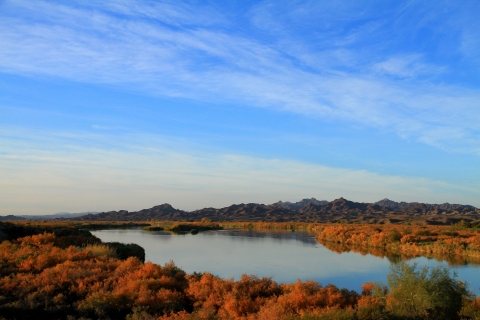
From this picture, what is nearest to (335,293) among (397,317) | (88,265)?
(397,317)

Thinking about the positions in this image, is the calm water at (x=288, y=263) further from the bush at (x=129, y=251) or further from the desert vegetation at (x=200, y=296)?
the desert vegetation at (x=200, y=296)

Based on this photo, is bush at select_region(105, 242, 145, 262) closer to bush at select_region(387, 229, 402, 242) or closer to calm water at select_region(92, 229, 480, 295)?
calm water at select_region(92, 229, 480, 295)

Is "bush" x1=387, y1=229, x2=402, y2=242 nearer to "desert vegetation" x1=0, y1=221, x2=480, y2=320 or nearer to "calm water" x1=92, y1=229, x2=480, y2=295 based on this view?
"calm water" x1=92, y1=229, x2=480, y2=295

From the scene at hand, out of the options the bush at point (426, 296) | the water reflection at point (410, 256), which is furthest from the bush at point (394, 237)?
the bush at point (426, 296)

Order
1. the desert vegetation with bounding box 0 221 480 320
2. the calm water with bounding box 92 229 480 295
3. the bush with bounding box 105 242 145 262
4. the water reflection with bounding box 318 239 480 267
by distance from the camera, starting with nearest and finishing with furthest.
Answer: the desert vegetation with bounding box 0 221 480 320, the calm water with bounding box 92 229 480 295, the bush with bounding box 105 242 145 262, the water reflection with bounding box 318 239 480 267

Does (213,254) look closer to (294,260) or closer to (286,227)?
(294,260)

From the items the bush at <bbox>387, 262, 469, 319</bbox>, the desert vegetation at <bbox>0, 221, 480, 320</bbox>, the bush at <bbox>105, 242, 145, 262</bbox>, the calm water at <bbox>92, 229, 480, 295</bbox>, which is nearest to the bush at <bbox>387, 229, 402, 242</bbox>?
the calm water at <bbox>92, 229, 480, 295</bbox>

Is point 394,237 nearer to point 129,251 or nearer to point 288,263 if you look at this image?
point 288,263

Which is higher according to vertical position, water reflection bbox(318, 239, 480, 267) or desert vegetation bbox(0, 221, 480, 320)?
desert vegetation bbox(0, 221, 480, 320)

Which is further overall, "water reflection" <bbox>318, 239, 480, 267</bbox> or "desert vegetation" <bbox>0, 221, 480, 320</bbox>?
"water reflection" <bbox>318, 239, 480, 267</bbox>

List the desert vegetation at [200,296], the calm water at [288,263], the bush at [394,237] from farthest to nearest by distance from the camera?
the bush at [394,237], the calm water at [288,263], the desert vegetation at [200,296]

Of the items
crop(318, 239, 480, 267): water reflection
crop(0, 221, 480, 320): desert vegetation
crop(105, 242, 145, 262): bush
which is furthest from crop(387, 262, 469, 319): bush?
crop(105, 242, 145, 262): bush

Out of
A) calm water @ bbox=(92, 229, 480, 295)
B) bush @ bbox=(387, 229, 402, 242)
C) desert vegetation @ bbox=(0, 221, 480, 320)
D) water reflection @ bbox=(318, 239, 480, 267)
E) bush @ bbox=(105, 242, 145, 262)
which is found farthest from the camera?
bush @ bbox=(387, 229, 402, 242)

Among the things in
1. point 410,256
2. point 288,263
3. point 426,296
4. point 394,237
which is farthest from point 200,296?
point 394,237
